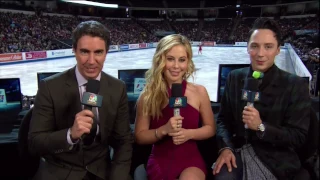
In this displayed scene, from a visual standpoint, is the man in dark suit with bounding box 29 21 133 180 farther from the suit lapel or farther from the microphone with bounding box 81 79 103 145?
the microphone with bounding box 81 79 103 145

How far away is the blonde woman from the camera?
1.68 metres

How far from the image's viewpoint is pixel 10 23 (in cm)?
1603

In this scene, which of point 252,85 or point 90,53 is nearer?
point 252,85

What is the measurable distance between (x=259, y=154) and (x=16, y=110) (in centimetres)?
276

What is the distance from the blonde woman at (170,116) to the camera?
1684 millimetres

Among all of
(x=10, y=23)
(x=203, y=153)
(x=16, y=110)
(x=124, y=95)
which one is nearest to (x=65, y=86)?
(x=124, y=95)

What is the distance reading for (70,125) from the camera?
1.58 m

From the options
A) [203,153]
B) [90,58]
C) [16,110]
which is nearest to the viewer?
[90,58]

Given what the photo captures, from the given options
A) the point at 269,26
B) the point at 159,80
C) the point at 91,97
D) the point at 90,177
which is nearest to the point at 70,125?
the point at 90,177

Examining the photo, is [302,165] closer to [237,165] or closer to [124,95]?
[237,165]

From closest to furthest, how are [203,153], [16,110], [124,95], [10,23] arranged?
[124,95]
[203,153]
[16,110]
[10,23]

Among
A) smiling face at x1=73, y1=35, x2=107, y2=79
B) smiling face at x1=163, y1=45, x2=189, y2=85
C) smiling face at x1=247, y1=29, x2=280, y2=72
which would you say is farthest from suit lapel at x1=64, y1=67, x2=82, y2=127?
smiling face at x1=247, y1=29, x2=280, y2=72

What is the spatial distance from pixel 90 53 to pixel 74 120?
364mm

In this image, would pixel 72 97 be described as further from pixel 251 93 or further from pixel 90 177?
pixel 251 93
